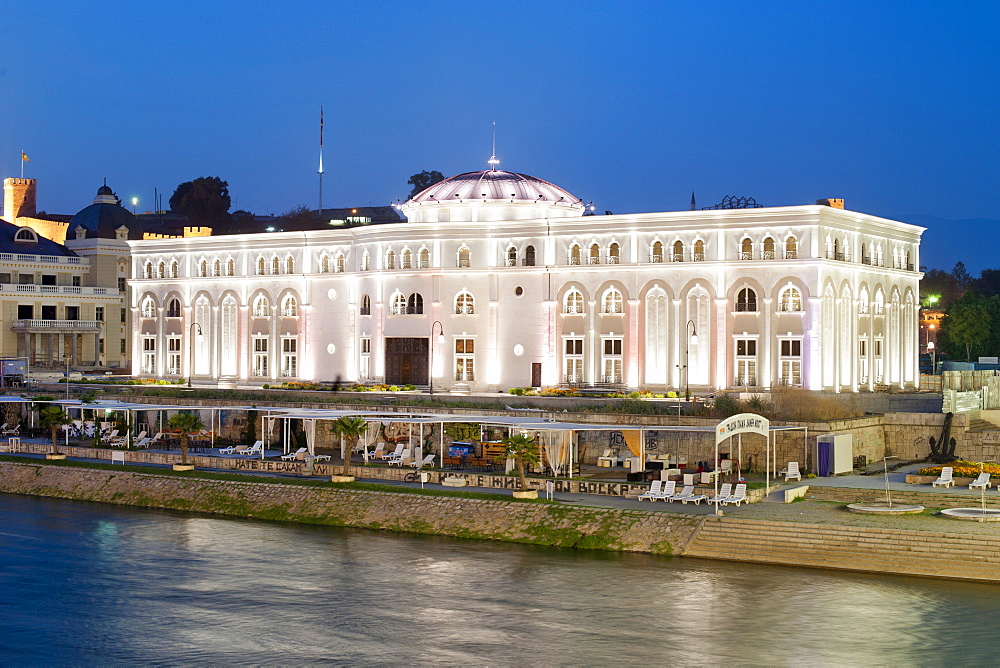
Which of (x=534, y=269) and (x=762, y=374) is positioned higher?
Result: (x=534, y=269)

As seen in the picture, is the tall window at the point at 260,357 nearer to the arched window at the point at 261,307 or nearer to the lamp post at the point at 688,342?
the arched window at the point at 261,307

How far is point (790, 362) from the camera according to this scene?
207ft

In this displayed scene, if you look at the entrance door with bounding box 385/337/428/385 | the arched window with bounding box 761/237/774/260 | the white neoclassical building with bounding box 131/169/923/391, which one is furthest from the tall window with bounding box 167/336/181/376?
the arched window with bounding box 761/237/774/260

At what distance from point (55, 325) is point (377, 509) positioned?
55.8m

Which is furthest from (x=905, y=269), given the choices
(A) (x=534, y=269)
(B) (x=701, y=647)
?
(B) (x=701, y=647)

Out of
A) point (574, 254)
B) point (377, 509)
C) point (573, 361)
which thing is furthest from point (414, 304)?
point (377, 509)

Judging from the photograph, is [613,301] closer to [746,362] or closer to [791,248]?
[746,362]

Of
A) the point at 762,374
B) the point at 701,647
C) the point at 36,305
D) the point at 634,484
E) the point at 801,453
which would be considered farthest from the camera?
the point at 36,305

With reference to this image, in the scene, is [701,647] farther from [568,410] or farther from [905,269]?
[905,269]

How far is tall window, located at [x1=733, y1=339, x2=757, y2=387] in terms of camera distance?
210 feet

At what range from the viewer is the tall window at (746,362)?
64125 mm

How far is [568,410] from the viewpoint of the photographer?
55.7 metres

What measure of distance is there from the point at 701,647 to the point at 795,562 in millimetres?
7870

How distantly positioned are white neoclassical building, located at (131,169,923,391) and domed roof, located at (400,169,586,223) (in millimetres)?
88
